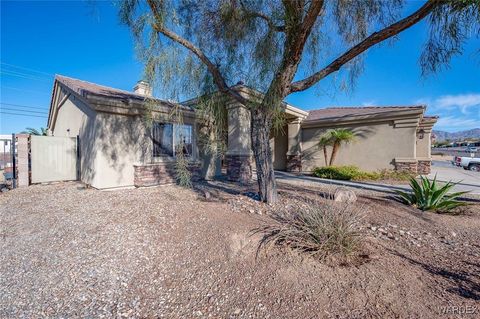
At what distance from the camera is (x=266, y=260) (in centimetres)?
317

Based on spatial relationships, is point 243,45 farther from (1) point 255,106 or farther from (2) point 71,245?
(2) point 71,245

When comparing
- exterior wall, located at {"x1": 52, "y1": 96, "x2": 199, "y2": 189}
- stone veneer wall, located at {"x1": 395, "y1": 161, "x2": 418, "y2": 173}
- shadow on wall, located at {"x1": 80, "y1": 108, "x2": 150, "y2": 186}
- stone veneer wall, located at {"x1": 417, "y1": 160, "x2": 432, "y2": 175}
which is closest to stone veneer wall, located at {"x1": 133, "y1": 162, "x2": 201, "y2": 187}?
exterior wall, located at {"x1": 52, "y1": 96, "x2": 199, "y2": 189}

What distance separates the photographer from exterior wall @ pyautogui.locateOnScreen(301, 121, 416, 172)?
10625mm

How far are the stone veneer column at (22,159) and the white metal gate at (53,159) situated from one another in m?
0.15

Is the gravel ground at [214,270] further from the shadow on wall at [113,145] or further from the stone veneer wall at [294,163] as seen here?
the stone veneer wall at [294,163]

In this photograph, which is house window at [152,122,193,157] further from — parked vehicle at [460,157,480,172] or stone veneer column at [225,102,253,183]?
parked vehicle at [460,157,480,172]

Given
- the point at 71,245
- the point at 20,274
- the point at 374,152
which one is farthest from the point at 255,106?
the point at 374,152

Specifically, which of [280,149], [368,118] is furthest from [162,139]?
[368,118]

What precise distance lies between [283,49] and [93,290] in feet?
18.6

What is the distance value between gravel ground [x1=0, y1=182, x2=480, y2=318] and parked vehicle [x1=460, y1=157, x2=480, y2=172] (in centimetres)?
1692

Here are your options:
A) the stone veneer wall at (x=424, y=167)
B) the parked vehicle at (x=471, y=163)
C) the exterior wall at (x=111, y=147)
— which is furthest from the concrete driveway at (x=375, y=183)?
the parked vehicle at (x=471, y=163)

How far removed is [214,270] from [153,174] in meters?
6.17

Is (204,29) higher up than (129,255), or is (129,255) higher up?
(204,29)

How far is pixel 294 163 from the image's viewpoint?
13.3 m
